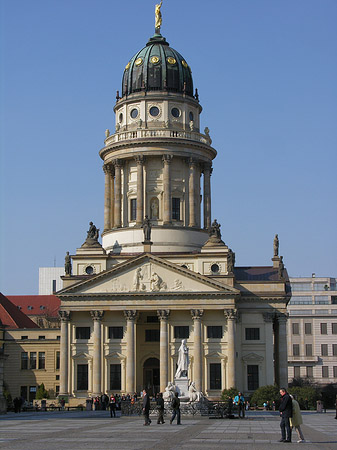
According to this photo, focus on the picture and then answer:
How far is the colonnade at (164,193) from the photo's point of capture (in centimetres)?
10094

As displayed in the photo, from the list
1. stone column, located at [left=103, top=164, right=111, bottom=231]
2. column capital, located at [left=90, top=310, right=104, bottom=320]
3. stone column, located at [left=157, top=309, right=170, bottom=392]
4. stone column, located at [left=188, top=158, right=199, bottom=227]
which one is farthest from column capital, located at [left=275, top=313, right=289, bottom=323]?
stone column, located at [left=103, top=164, right=111, bottom=231]

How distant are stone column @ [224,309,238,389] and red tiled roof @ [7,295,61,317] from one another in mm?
56277

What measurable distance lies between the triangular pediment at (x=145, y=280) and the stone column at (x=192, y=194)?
1253 cm

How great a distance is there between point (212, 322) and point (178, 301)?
14.0 feet

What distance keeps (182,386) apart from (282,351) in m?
38.4

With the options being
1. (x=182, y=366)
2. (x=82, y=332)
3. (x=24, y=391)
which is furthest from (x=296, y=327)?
(x=182, y=366)

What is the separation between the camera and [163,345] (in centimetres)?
8900

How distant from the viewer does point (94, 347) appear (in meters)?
90.2

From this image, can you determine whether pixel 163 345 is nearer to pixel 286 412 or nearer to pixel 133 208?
pixel 133 208

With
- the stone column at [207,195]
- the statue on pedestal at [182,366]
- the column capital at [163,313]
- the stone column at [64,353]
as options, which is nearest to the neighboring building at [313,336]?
the stone column at [207,195]

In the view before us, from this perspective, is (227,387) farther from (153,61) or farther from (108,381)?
(153,61)

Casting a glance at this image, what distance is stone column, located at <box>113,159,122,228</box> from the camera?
102875mm

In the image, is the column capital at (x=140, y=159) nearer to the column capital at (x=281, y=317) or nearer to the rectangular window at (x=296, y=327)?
the column capital at (x=281, y=317)

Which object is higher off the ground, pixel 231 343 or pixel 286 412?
pixel 231 343
